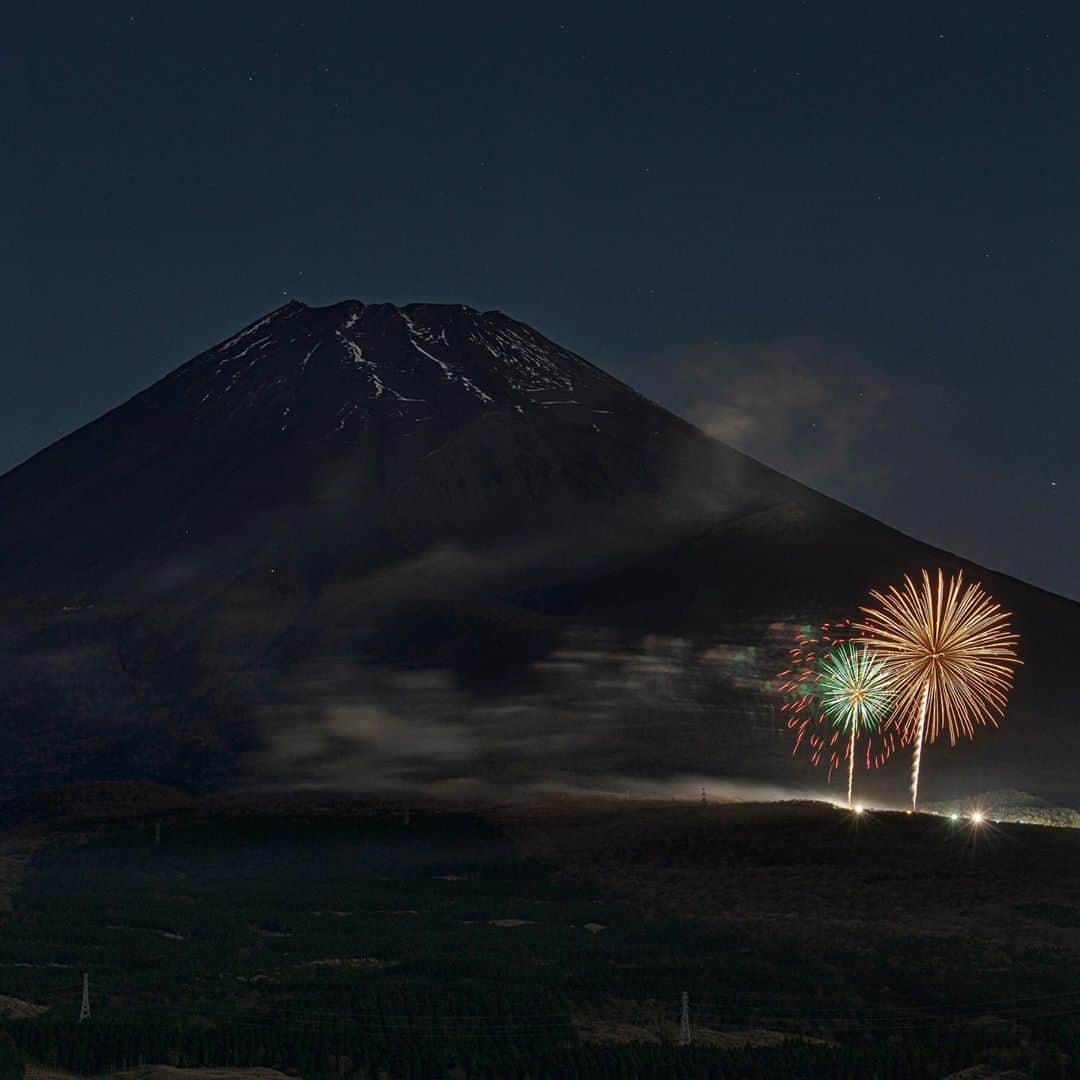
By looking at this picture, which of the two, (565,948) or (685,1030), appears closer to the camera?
(685,1030)

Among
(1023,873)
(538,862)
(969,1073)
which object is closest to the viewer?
(969,1073)

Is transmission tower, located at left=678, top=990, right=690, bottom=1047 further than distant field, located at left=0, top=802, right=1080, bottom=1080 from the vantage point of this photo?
Yes

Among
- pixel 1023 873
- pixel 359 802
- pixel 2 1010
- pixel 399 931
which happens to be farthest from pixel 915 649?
pixel 359 802

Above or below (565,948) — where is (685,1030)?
below

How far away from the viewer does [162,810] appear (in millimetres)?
173125

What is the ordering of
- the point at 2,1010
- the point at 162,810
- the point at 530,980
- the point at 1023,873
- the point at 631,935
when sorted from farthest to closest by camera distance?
the point at 162,810, the point at 1023,873, the point at 631,935, the point at 530,980, the point at 2,1010

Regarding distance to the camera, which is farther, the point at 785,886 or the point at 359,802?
the point at 359,802

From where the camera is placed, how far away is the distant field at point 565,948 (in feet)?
186

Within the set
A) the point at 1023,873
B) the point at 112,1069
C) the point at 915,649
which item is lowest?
the point at 112,1069

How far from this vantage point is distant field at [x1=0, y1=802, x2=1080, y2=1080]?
56812mm

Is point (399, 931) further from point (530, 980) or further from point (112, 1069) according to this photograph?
point (112, 1069)

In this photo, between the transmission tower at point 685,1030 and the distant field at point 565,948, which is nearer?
the distant field at point 565,948

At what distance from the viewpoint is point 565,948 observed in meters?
83.9

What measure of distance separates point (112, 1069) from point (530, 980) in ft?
78.0
